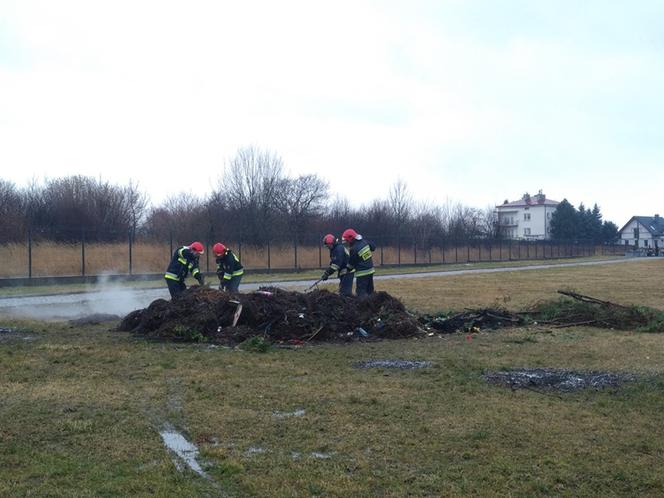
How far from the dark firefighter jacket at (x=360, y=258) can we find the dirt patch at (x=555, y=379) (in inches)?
264

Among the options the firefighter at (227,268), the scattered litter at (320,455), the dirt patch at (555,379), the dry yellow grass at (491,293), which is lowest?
the scattered litter at (320,455)

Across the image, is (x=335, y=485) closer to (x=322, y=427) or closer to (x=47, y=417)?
(x=322, y=427)

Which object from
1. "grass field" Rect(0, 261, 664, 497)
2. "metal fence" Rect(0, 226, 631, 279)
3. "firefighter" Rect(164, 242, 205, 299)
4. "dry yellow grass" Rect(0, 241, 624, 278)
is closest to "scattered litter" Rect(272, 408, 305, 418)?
"grass field" Rect(0, 261, 664, 497)

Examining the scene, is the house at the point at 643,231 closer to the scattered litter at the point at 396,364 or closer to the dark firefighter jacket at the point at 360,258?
the dark firefighter jacket at the point at 360,258

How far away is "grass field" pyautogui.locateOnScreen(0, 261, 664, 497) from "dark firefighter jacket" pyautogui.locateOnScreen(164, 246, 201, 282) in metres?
3.86

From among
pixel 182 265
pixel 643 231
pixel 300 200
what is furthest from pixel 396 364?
pixel 643 231

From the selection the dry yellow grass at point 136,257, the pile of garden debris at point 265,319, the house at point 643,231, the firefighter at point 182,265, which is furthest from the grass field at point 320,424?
the house at point 643,231

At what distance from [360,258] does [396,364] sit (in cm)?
594

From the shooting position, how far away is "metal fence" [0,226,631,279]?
26234mm

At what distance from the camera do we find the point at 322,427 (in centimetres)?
589

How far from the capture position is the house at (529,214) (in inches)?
4409

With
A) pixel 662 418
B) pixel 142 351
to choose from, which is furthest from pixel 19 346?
pixel 662 418

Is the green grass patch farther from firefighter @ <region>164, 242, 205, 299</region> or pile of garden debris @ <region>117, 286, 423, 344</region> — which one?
firefighter @ <region>164, 242, 205, 299</region>

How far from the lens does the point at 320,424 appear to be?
5984mm
